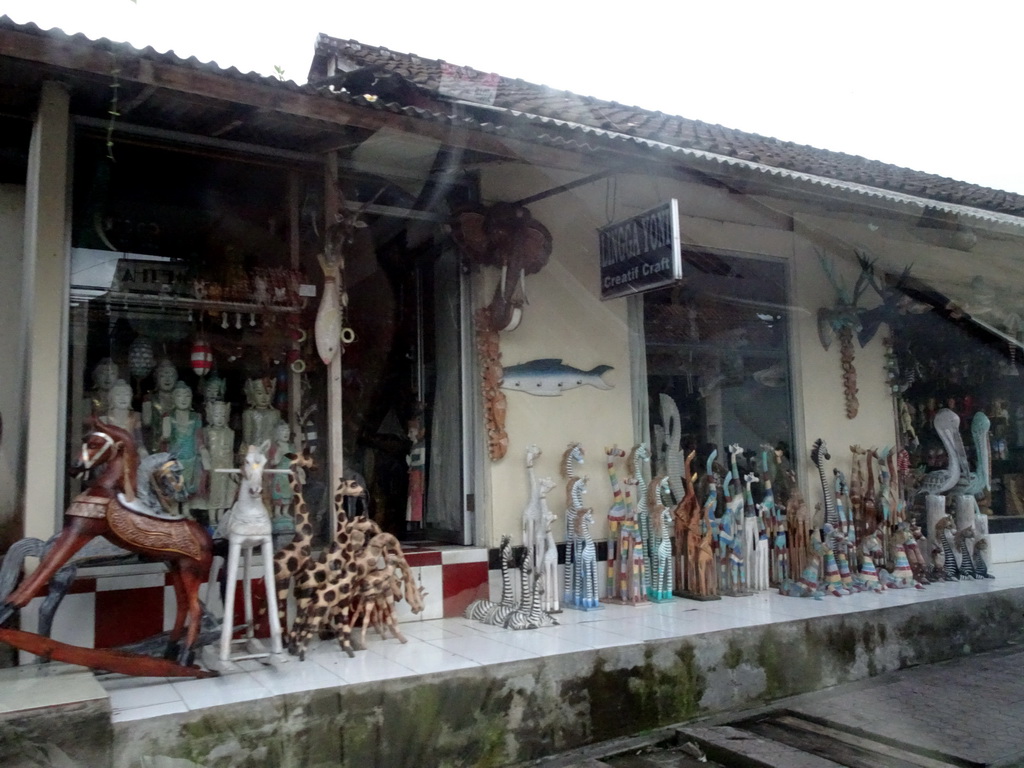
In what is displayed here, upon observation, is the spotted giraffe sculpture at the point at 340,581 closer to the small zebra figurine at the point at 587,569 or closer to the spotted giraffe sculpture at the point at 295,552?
the spotted giraffe sculpture at the point at 295,552

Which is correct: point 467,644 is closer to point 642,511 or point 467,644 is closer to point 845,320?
point 642,511

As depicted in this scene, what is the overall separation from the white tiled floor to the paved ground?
1.75 feet

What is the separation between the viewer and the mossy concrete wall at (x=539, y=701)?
146 inches

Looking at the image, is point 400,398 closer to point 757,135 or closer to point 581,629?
point 581,629

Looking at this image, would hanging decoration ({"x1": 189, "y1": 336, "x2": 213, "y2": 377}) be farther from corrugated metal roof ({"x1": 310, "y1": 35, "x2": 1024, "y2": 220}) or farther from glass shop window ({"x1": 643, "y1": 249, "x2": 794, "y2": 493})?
glass shop window ({"x1": 643, "y1": 249, "x2": 794, "y2": 493})

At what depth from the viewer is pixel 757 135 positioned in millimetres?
10508

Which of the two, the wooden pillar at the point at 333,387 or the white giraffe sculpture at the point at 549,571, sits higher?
the wooden pillar at the point at 333,387

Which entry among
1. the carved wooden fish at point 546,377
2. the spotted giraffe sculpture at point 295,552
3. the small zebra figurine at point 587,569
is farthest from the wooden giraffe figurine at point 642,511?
the spotted giraffe sculpture at point 295,552

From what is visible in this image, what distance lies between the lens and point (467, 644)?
4.94 m

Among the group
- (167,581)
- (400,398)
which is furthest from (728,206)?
(167,581)

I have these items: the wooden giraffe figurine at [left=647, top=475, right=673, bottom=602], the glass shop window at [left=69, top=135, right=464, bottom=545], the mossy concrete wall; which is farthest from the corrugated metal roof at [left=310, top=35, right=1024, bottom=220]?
the mossy concrete wall

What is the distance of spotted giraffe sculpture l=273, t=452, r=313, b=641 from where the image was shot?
15.3 ft

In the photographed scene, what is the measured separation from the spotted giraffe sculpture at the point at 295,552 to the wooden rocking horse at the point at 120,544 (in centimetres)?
43

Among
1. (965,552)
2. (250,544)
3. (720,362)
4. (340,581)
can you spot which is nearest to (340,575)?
(340,581)
